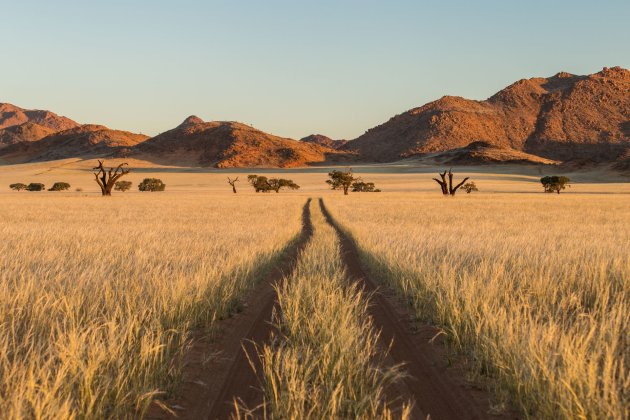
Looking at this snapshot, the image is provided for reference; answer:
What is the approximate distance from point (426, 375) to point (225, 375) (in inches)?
83.5

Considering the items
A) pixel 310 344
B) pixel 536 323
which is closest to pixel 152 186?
pixel 310 344

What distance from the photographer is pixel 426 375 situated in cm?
535

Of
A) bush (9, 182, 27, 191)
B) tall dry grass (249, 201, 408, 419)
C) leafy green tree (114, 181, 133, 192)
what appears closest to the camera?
tall dry grass (249, 201, 408, 419)

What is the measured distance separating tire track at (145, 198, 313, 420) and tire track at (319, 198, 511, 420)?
1.54 meters

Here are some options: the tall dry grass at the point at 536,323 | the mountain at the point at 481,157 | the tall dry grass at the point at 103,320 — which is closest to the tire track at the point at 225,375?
the tall dry grass at the point at 103,320

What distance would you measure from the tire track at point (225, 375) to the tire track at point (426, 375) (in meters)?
1.54

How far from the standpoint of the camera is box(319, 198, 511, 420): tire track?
4523 millimetres

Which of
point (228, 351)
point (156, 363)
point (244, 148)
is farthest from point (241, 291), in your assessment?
point (244, 148)

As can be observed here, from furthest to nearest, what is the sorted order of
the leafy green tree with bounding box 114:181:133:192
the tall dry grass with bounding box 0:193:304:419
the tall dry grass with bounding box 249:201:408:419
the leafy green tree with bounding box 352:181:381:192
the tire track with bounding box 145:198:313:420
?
the leafy green tree with bounding box 114:181:133:192 < the leafy green tree with bounding box 352:181:381:192 < the tire track with bounding box 145:198:313:420 < the tall dry grass with bounding box 0:193:304:419 < the tall dry grass with bounding box 249:201:408:419

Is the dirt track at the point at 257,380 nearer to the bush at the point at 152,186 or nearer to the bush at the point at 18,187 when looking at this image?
the bush at the point at 152,186

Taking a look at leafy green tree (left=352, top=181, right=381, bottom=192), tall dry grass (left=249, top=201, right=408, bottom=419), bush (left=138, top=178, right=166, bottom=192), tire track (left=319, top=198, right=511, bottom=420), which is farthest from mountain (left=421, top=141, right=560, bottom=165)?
tall dry grass (left=249, top=201, right=408, bottom=419)

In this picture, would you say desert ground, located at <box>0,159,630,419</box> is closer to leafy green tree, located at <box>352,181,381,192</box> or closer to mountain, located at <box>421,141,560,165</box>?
leafy green tree, located at <box>352,181,381,192</box>

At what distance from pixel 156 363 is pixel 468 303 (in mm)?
3880

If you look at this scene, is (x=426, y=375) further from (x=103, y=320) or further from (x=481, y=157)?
(x=481, y=157)
